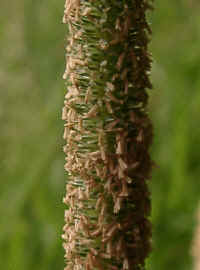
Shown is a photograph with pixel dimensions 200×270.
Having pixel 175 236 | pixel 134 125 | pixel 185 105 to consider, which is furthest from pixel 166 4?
pixel 134 125

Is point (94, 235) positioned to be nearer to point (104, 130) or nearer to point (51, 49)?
point (104, 130)

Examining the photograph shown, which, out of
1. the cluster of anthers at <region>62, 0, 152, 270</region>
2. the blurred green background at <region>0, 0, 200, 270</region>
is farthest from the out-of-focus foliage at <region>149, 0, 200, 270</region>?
the cluster of anthers at <region>62, 0, 152, 270</region>

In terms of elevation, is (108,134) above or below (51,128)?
below

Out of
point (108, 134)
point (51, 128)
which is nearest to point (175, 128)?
point (51, 128)

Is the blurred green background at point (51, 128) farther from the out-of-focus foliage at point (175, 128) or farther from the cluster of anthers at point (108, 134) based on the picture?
the cluster of anthers at point (108, 134)

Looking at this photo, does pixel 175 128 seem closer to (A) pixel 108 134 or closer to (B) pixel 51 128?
(B) pixel 51 128
